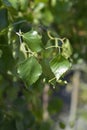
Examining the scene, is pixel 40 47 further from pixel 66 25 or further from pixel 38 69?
pixel 66 25

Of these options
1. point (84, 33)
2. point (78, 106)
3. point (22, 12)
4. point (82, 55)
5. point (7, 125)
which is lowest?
point (7, 125)

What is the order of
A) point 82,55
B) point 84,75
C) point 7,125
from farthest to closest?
point 84,75 < point 82,55 < point 7,125

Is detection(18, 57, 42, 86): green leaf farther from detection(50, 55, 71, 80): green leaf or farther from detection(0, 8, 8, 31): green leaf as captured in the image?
detection(0, 8, 8, 31): green leaf

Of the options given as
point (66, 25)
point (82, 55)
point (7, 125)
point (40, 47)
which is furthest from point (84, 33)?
point (40, 47)

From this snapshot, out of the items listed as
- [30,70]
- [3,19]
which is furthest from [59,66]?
[3,19]

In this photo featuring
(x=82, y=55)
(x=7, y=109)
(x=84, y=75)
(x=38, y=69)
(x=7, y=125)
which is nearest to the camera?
(x=38, y=69)
